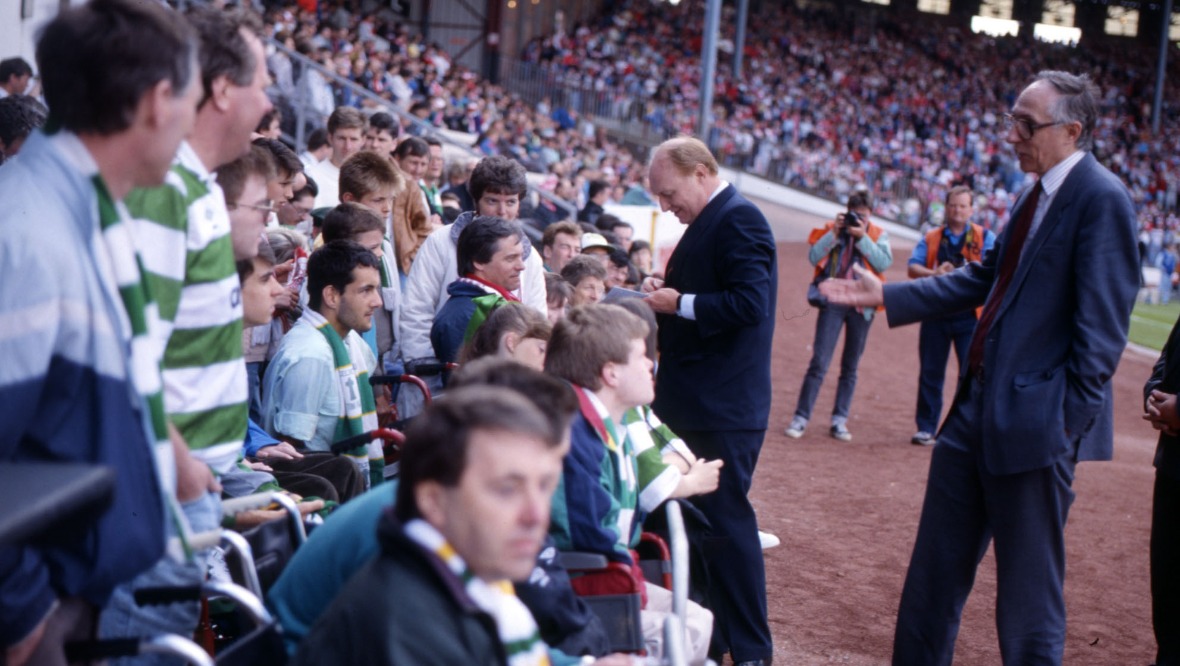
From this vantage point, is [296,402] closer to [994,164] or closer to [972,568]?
[972,568]

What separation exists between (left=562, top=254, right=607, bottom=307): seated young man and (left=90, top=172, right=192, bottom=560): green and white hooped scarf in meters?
4.03

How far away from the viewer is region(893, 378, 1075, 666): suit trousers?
407 cm

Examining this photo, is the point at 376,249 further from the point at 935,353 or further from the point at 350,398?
the point at 935,353

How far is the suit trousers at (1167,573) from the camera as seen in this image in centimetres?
462

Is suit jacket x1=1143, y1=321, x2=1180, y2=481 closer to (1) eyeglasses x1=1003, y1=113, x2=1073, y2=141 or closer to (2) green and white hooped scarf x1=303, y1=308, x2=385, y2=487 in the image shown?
(1) eyeglasses x1=1003, y1=113, x2=1073, y2=141

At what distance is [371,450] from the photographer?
15.7ft

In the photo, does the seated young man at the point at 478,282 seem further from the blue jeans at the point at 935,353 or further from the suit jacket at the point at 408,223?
the blue jeans at the point at 935,353

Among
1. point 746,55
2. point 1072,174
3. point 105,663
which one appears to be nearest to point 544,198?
point 1072,174

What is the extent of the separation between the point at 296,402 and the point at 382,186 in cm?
198

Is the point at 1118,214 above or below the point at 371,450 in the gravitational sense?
above

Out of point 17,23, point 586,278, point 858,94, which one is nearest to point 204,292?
point 586,278

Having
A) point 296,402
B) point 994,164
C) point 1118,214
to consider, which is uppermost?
point 1118,214

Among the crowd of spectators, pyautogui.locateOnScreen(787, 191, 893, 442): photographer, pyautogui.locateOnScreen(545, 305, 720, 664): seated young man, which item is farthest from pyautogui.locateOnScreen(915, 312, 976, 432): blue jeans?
the crowd of spectators

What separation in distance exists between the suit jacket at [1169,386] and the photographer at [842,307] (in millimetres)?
4407
